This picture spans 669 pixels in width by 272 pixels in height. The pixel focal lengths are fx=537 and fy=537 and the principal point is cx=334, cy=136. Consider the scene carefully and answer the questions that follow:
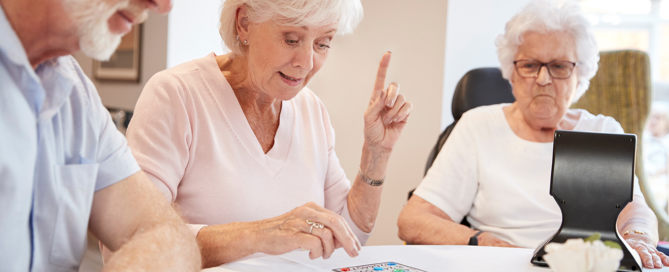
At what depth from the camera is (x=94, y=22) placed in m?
0.77

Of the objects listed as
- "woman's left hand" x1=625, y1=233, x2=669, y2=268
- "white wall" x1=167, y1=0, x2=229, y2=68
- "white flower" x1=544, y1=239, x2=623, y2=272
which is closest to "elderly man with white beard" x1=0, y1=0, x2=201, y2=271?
"white flower" x1=544, y1=239, x2=623, y2=272

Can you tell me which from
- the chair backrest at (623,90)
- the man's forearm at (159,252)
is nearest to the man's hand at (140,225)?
the man's forearm at (159,252)

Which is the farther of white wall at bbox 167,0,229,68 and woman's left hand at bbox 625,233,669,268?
white wall at bbox 167,0,229,68

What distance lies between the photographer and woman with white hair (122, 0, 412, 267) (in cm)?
125

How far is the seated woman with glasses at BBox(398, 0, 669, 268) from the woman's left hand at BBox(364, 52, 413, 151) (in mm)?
390

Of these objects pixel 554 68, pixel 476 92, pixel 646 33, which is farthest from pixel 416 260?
pixel 646 33

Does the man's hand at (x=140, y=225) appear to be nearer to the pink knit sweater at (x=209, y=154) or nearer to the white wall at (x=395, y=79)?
the pink knit sweater at (x=209, y=154)

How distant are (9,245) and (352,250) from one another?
59cm

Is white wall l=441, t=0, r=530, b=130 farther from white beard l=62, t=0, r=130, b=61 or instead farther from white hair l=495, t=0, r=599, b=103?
white beard l=62, t=0, r=130, b=61

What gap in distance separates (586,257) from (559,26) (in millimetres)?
1357

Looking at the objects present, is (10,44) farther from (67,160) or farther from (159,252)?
(159,252)

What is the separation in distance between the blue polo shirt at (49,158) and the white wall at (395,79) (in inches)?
71.3

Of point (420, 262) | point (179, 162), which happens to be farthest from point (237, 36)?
point (420, 262)

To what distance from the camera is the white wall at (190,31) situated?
3.36 m
